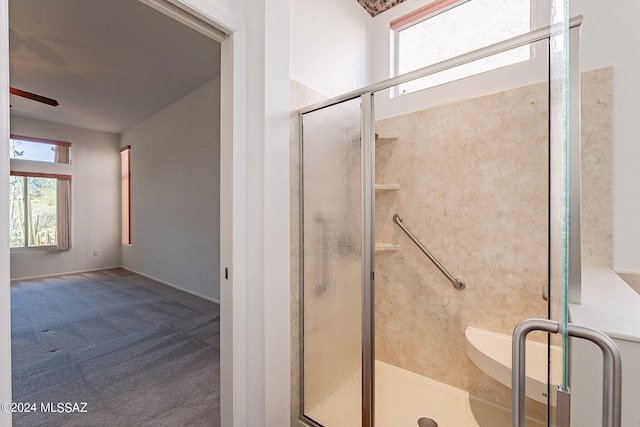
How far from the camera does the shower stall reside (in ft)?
4.67

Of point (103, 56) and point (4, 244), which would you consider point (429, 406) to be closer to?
point (4, 244)

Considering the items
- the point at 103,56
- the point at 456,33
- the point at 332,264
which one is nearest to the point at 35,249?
the point at 103,56

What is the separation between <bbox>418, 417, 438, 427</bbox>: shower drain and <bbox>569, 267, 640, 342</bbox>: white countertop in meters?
1.19

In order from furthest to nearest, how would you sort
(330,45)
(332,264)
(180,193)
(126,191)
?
(126,191), (180,193), (330,45), (332,264)

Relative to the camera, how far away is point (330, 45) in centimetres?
202

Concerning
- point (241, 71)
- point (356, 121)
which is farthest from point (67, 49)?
point (356, 121)

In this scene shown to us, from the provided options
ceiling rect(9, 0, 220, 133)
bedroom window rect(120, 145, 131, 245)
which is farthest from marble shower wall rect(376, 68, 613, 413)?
bedroom window rect(120, 145, 131, 245)

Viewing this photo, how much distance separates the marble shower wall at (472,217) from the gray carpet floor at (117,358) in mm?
1490

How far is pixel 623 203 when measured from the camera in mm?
1349

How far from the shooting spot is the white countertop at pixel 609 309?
67cm

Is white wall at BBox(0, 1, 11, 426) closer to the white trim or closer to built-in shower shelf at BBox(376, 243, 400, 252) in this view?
the white trim

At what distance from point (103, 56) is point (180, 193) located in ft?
6.25

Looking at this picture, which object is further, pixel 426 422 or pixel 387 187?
pixel 387 187

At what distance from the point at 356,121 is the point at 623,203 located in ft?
4.31
